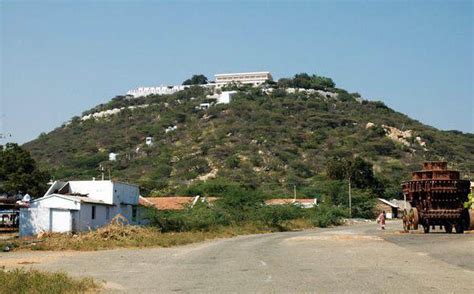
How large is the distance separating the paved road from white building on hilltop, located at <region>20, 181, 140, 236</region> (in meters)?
16.8

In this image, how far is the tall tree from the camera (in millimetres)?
66750

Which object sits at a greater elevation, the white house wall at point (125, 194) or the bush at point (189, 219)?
the white house wall at point (125, 194)

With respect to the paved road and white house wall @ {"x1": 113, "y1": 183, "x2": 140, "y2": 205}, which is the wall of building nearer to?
white house wall @ {"x1": 113, "y1": 183, "x2": 140, "y2": 205}

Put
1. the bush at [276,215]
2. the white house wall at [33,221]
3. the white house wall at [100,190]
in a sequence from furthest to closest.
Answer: the bush at [276,215], the white house wall at [100,190], the white house wall at [33,221]

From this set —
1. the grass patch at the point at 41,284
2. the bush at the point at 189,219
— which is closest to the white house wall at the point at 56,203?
the bush at the point at 189,219

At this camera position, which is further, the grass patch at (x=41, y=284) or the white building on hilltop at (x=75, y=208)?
the white building on hilltop at (x=75, y=208)

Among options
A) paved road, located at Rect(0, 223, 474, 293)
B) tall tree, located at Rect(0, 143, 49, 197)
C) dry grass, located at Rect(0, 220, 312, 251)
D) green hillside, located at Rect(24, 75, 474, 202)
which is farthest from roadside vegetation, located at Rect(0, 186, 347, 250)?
tall tree, located at Rect(0, 143, 49, 197)

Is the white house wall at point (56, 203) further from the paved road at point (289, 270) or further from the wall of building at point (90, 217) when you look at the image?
the paved road at point (289, 270)

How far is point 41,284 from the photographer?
1603 centimetres

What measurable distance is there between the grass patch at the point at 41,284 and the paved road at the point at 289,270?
34.4 inches

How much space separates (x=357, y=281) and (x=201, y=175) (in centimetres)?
9190

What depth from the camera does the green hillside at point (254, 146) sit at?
107312mm

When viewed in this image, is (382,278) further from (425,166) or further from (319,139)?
(319,139)

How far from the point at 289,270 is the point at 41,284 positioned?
850 cm
